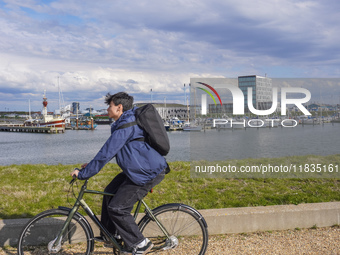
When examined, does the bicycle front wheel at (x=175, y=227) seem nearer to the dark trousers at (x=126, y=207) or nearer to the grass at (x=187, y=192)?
the dark trousers at (x=126, y=207)

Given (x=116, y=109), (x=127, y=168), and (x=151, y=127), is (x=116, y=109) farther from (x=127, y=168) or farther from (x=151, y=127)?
(x=127, y=168)

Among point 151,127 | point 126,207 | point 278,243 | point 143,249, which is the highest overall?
point 151,127

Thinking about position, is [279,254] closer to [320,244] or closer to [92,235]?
[320,244]

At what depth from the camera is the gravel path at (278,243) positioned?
4789mm

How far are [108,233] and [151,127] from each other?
4.50ft

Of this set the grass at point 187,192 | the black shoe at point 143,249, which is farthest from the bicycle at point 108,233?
the grass at point 187,192

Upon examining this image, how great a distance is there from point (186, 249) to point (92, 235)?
3.89 feet

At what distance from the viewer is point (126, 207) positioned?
4008 millimetres

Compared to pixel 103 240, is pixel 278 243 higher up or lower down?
lower down

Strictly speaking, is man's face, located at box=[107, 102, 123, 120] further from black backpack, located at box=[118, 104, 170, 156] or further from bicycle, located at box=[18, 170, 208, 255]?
bicycle, located at box=[18, 170, 208, 255]

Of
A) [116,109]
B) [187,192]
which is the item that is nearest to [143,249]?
[116,109]

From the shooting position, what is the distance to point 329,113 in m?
15.6

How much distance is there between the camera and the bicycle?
4.25 meters

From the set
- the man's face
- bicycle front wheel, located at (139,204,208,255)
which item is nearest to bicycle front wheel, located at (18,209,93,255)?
bicycle front wheel, located at (139,204,208,255)
